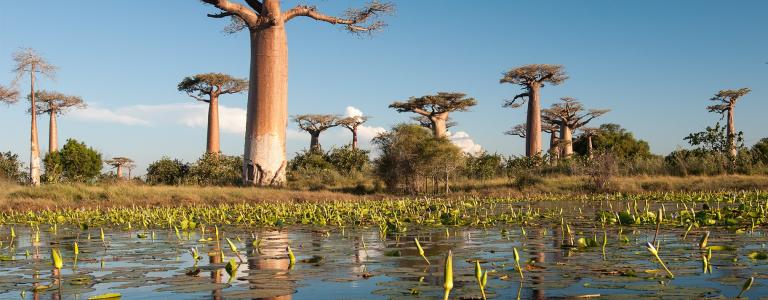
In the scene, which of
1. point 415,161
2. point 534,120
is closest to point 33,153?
point 415,161

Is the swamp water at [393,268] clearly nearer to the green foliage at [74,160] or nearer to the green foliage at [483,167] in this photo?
the green foliage at [483,167]

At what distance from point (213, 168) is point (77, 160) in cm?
952

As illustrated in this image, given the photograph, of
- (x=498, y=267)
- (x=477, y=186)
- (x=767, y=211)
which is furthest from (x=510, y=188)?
(x=498, y=267)

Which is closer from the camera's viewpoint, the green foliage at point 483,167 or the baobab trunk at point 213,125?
the green foliage at point 483,167

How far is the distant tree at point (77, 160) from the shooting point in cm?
3116

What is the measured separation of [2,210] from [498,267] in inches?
479

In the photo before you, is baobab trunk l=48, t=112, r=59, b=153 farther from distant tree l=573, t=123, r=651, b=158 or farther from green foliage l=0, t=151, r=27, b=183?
distant tree l=573, t=123, r=651, b=158

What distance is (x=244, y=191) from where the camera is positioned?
16438 millimetres

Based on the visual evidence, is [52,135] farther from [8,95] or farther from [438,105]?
[438,105]

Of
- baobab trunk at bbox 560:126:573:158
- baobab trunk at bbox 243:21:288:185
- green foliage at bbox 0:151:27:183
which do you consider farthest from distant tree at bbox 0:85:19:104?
baobab trunk at bbox 560:126:573:158

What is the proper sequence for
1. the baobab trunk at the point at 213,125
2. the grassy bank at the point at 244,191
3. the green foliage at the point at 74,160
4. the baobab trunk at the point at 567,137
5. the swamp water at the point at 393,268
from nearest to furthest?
1. the swamp water at the point at 393,268
2. the grassy bank at the point at 244,191
3. the green foliage at the point at 74,160
4. the baobab trunk at the point at 213,125
5. the baobab trunk at the point at 567,137

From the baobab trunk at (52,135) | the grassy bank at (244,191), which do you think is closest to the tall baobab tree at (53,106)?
the baobab trunk at (52,135)

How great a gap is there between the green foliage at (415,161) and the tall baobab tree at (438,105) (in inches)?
542

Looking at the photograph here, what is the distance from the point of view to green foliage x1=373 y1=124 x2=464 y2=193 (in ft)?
64.2
